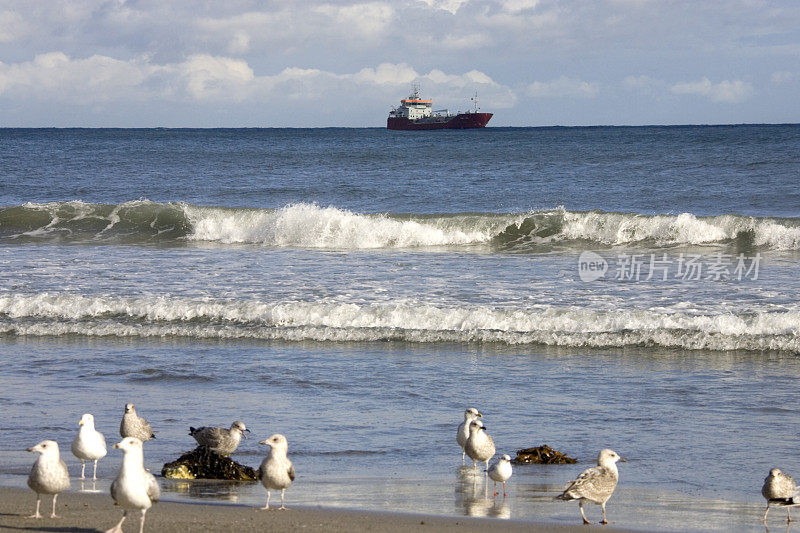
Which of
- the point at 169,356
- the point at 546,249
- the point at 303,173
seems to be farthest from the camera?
the point at 303,173

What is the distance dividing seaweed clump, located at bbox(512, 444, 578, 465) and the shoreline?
142 cm

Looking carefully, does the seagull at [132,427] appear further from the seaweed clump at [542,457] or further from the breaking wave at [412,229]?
the breaking wave at [412,229]

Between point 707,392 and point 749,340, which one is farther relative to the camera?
point 749,340

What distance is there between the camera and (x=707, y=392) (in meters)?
8.96

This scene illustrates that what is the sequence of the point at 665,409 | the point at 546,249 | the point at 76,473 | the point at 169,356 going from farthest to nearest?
1. the point at 546,249
2. the point at 169,356
3. the point at 665,409
4. the point at 76,473

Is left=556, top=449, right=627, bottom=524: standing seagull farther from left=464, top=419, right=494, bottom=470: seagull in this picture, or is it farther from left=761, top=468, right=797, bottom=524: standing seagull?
left=464, top=419, right=494, bottom=470: seagull

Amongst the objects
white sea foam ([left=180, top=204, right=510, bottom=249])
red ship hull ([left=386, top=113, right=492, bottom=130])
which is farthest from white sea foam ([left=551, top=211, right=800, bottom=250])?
red ship hull ([left=386, top=113, right=492, bottom=130])

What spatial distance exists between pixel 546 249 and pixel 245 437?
13732 mm

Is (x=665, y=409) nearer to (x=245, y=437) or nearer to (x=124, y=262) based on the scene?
(x=245, y=437)

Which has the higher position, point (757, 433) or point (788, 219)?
point (788, 219)

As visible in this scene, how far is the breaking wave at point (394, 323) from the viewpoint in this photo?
37.1 ft

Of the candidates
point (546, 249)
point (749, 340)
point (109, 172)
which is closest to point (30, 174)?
point (109, 172)

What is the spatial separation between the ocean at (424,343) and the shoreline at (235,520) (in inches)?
9.8

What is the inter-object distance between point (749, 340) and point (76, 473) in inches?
308
